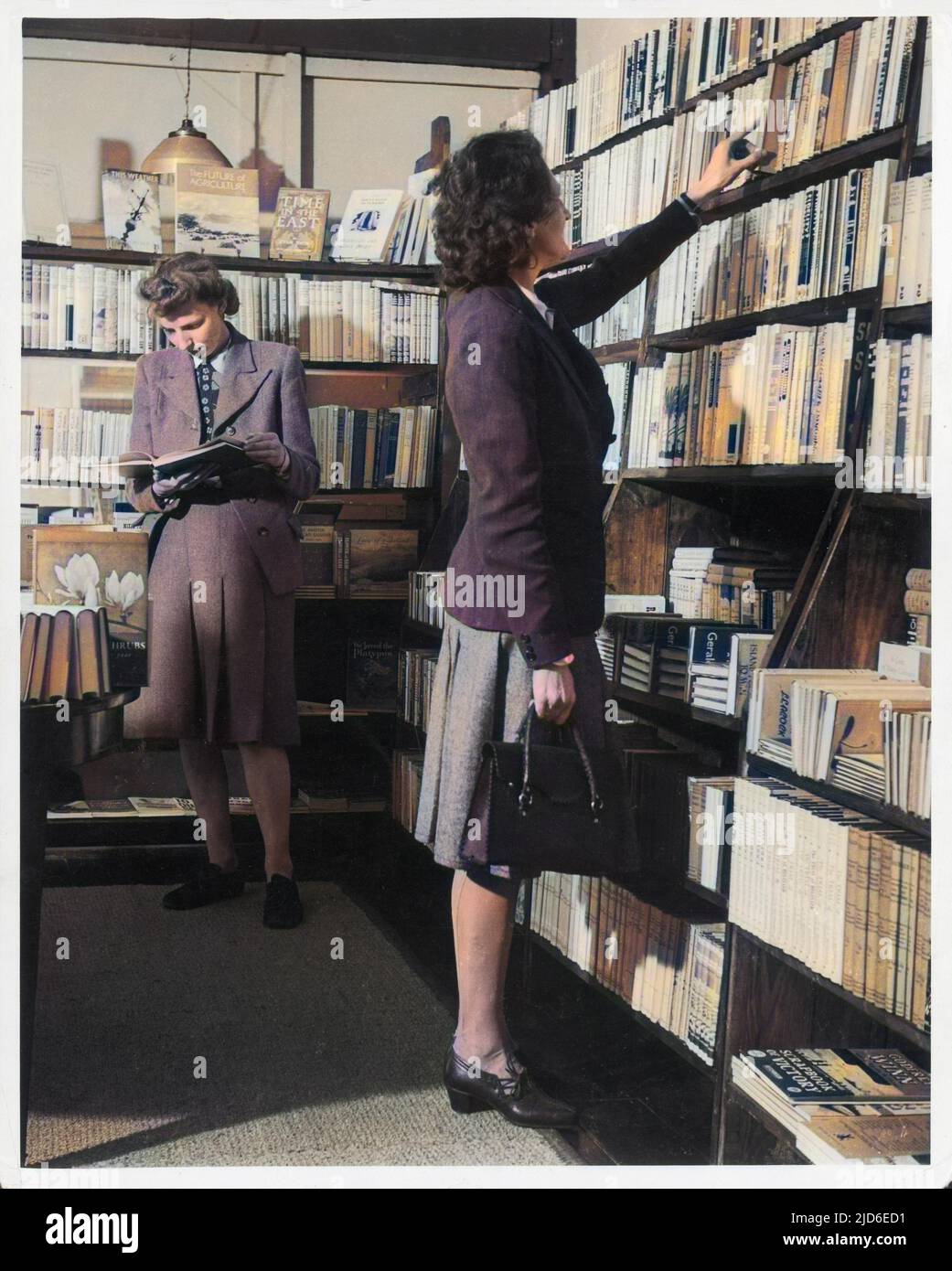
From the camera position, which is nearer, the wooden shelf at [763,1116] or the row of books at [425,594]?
the wooden shelf at [763,1116]

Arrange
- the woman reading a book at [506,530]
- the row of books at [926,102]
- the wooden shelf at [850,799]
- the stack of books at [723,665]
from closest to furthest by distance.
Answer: the wooden shelf at [850,799] < the row of books at [926,102] < the woman reading a book at [506,530] < the stack of books at [723,665]

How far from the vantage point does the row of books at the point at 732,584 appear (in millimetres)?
2248

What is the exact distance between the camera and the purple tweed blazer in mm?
2254

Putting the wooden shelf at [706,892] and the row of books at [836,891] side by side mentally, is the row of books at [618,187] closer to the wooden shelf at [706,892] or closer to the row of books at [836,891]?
the row of books at [836,891]

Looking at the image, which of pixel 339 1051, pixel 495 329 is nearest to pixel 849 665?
pixel 495 329

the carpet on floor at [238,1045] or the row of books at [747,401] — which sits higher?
the row of books at [747,401]

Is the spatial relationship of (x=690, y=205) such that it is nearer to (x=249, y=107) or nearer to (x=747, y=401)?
(x=747, y=401)

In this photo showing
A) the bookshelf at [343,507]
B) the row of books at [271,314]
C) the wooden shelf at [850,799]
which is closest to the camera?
the wooden shelf at [850,799]

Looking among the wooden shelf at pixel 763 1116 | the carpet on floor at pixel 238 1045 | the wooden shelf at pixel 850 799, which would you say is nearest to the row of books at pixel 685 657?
the wooden shelf at pixel 850 799

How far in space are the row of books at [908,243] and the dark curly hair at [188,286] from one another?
119cm

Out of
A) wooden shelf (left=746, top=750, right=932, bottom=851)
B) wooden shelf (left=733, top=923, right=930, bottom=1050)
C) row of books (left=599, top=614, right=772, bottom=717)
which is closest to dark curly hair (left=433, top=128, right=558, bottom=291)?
row of books (left=599, top=614, right=772, bottom=717)

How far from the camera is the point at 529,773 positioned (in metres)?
1.94
